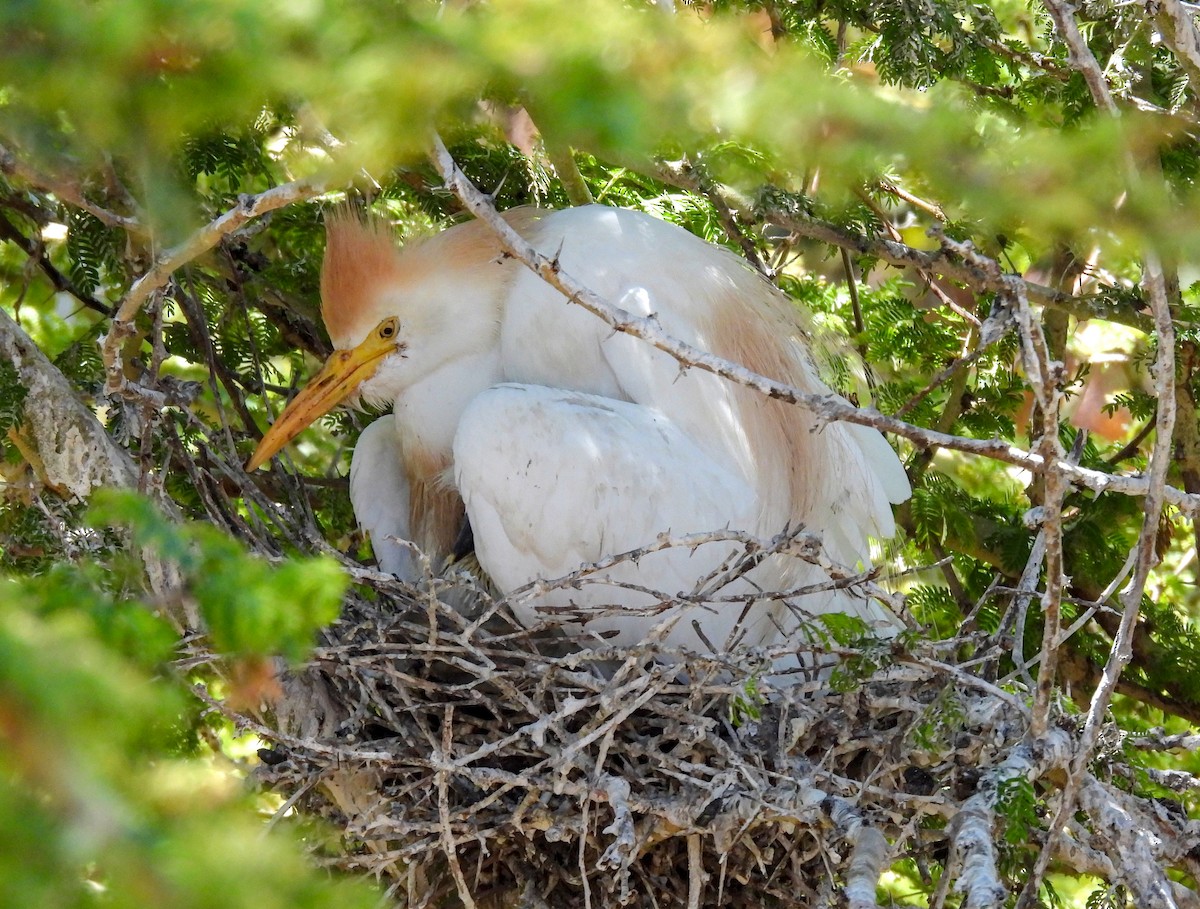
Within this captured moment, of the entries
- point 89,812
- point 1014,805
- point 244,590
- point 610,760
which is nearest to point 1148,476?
point 1014,805

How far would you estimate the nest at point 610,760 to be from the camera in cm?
214

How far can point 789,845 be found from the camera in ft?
7.75

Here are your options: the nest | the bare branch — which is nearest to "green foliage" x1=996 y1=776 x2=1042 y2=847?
the nest

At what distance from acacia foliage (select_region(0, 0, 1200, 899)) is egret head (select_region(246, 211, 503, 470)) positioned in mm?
188

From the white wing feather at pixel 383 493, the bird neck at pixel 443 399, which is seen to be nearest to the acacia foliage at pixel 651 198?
the white wing feather at pixel 383 493

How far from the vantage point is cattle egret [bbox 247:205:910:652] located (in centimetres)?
254

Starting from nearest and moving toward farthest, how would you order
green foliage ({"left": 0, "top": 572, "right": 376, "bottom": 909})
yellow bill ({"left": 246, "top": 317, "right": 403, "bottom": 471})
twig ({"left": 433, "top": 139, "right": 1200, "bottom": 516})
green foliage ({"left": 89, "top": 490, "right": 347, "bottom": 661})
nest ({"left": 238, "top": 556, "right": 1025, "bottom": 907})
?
green foliage ({"left": 0, "top": 572, "right": 376, "bottom": 909}), green foliage ({"left": 89, "top": 490, "right": 347, "bottom": 661}), twig ({"left": 433, "top": 139, "right": 1200, "bottom": 516}), nest ({"left": 238, "top": 556, "right": 1025, "bottom": 907}), yellow bill ({"left": 246, "top": 317, "right": 403, "bottom": 471})

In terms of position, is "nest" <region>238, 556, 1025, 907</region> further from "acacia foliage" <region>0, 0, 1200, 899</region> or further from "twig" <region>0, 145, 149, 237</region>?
"twig" <region>0, 145, 149, 237</region>

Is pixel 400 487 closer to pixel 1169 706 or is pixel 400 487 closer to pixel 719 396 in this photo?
pixel 719 396

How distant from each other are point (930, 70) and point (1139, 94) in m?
0.65

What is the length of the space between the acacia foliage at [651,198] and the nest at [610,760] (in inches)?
8.6

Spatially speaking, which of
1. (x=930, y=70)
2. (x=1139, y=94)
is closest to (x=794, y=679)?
(x=930, y=70)

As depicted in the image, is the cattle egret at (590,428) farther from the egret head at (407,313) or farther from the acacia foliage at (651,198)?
the acacia foliage at (651,198)

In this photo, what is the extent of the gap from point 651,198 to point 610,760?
5.02ft
